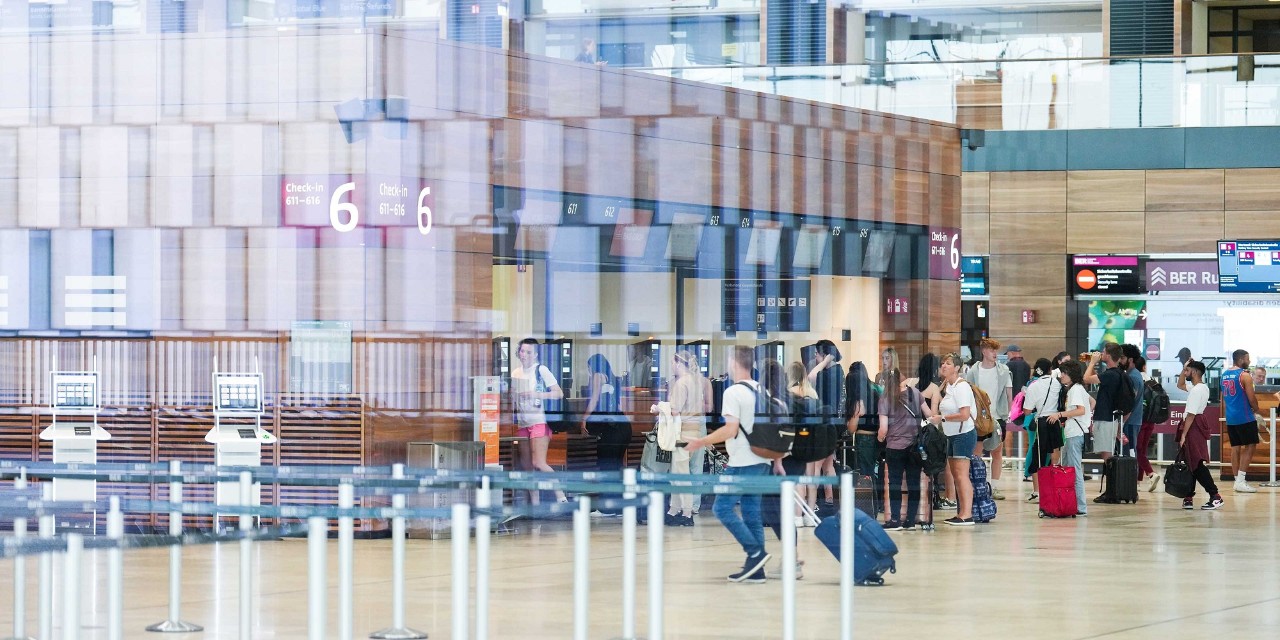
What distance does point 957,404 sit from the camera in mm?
15312

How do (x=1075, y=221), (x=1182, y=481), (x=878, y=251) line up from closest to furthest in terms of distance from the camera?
(x=1182, y=481)
(x=878, y=251)
(x=1075, y=221)

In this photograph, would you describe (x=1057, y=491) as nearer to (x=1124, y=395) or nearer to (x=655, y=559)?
(x=1124, y=395)

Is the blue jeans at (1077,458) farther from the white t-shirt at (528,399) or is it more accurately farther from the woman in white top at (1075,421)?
the white t-shirt at (528,399)

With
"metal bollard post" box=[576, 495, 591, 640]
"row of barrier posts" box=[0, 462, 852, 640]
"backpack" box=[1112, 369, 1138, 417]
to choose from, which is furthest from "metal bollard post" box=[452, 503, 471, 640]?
"backpack" box=[1112, 369, 1138, 417]

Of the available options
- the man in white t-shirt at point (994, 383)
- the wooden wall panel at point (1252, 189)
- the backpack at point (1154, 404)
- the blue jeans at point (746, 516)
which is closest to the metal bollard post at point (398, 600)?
the blue jeans at point (746, 516)

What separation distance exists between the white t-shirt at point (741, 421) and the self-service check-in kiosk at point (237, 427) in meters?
4.30

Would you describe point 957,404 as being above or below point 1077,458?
above

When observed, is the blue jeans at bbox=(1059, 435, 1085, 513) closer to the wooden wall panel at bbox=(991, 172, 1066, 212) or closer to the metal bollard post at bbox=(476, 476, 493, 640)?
the metal bollard post at bbox=(476, 476, 493, 640)

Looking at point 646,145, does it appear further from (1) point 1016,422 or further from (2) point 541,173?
(1) point 1016,422

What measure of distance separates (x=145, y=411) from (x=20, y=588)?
6891 millimetres

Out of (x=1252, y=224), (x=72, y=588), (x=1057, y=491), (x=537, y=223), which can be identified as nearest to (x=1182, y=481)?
(x=1057, y=491)

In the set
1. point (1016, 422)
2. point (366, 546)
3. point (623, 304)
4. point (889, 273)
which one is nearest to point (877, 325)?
point (889, 273)

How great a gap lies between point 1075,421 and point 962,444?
1.75 m

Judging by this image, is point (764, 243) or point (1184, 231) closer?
point (764, 243)
